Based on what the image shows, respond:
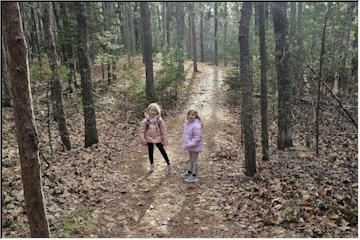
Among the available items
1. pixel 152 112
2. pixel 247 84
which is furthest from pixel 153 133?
pixel 247 84

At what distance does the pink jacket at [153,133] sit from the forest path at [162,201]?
3.11 ft

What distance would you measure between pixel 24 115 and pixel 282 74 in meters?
7.79

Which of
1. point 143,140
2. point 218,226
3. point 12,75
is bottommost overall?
point 218,226

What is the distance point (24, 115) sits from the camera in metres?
3.55

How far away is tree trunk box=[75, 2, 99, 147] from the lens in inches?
373

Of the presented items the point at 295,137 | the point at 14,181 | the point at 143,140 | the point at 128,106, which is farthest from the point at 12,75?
the point at 128,106

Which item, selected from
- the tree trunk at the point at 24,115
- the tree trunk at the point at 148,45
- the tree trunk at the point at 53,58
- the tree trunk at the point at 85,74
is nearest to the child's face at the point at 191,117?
the tree trunk at the point at 53,58

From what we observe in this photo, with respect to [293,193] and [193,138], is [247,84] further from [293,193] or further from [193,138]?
[293,193]

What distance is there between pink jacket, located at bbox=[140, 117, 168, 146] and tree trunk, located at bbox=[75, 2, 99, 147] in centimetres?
283

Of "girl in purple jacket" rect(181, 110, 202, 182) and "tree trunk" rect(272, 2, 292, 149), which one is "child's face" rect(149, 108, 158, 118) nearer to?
"girl in purple jacket" rect(181, 110, 202, 182)

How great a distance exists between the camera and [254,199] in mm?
6332

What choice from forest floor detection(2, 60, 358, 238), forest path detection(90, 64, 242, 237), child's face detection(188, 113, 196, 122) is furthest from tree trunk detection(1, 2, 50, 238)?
child's face detection(188, 113, 196, 122)

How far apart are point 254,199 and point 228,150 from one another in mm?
3901

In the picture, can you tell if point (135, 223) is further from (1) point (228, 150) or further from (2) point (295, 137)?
(2) point (295, 137)
